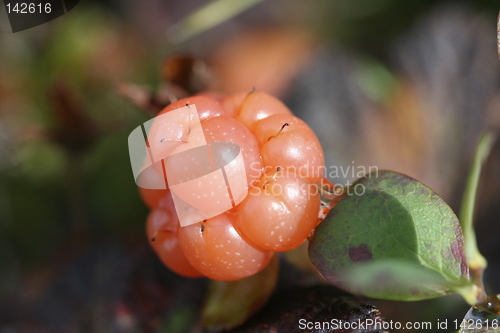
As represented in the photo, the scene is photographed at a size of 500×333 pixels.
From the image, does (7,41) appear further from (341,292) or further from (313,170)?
(341,292)

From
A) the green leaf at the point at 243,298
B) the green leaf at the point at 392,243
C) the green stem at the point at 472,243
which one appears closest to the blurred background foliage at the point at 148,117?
the green leaf at the point at 243,298

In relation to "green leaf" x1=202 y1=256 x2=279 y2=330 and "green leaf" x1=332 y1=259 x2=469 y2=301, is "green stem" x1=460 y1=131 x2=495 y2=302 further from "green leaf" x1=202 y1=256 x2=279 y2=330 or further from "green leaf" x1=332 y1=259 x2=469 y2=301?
"green leaf" x1=202 y1=256 x2=279 y2=330

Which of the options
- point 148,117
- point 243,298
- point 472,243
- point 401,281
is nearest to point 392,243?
point 401,281
